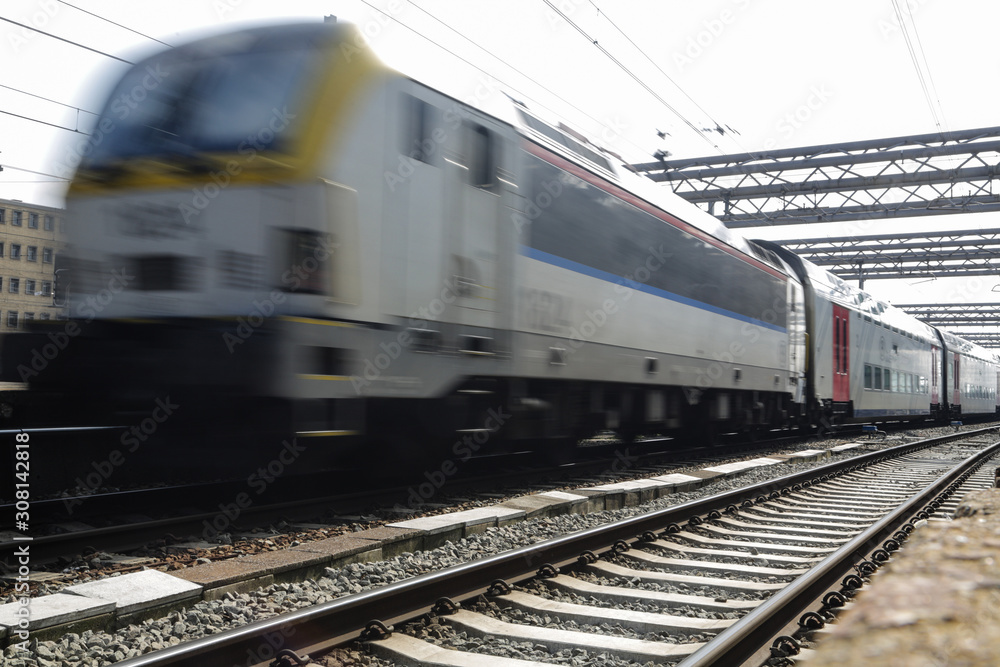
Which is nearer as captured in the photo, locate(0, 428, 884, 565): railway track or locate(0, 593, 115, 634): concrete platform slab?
locate(0, 593, 115, 634): concrete platform slab

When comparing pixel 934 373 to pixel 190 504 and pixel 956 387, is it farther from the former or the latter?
pixel 190 504

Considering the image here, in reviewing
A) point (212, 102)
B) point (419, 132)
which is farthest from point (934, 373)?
point (212, 102)

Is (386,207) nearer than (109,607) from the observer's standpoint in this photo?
No

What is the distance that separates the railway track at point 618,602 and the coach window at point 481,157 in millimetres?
3094

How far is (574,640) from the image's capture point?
3.61 meters

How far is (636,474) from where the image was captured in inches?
379

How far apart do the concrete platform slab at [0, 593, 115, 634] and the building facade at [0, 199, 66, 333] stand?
3.24 metres

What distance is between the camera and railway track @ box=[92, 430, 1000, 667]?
3385mm

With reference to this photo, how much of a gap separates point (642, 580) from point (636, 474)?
4823 millimetres

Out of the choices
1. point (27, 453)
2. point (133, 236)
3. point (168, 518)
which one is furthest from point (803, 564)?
point (27, 453)

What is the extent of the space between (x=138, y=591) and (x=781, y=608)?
2.85 meters

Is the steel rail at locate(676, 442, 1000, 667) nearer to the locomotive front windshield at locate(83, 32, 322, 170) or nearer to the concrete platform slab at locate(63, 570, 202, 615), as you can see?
the concrete platform slab at locate(63, 570, 202, 615)

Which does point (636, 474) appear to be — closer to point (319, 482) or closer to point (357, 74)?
point (319, 482)

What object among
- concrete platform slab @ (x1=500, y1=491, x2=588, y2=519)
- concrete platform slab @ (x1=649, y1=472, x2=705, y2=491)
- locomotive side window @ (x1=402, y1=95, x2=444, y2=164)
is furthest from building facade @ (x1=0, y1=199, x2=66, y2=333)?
concrete platform slab @ (x1=649, y1=472, x2=705, y2=491)
